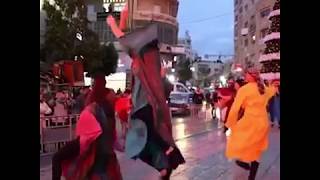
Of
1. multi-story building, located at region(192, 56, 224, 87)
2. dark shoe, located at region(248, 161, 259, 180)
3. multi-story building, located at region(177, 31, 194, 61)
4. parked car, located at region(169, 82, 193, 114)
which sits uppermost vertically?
multi-story building, located at region(177, 31, 194, 61)

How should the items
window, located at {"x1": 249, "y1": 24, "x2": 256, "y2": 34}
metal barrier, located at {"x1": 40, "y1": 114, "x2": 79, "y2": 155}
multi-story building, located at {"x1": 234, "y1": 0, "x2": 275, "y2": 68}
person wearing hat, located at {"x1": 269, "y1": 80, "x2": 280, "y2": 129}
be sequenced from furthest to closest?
window, located at {"x1": 249, "y1": 24, "x2": 256, "y2": 34}, multi-story building, located at {"x1": 234, "y1": 0, "x2": 275, "y2": 68}, metal barrier, located at {"x1": 40, "y1": 114, "x2": 79, "y2": 155}, person wearing hat, located at {"x1": 269, "y1": 80, "x2": 280, "y2": 129}

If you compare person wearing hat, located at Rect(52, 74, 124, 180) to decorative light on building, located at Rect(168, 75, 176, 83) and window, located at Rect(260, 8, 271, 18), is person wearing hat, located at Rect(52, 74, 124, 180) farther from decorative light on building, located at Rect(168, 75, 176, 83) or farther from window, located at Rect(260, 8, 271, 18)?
window, located at Rect(260, 8, 271, 18)

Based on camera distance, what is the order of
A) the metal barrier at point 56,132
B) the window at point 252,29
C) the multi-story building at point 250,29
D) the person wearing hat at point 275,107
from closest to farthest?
the person wearing hat at point 275,107 < the metal barrier at point 56,132 < the multi-story building at point 250,29 < the window at point 252,29

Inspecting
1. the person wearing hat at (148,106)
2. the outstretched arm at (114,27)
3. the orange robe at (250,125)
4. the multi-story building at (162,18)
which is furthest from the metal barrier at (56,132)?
the orange robe at (250,125)

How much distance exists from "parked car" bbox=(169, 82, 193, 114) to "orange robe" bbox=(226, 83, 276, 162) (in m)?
0.35

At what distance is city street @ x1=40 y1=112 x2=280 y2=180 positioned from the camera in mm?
3637

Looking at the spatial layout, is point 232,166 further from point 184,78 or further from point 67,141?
point 67,141

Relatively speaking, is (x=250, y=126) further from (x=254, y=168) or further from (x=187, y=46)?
(x=187, y=46)

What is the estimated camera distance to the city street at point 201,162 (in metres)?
3.64

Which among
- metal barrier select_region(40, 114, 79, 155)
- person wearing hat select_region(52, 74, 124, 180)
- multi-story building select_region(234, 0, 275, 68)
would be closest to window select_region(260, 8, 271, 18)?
multi-story building select_region(234, 0, 275, 68)

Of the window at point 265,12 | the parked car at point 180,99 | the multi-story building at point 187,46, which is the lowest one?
the parked car at point 180,99

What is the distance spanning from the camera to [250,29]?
12.8ft

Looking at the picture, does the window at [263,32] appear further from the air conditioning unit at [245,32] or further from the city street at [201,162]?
the city street at [201,162]
